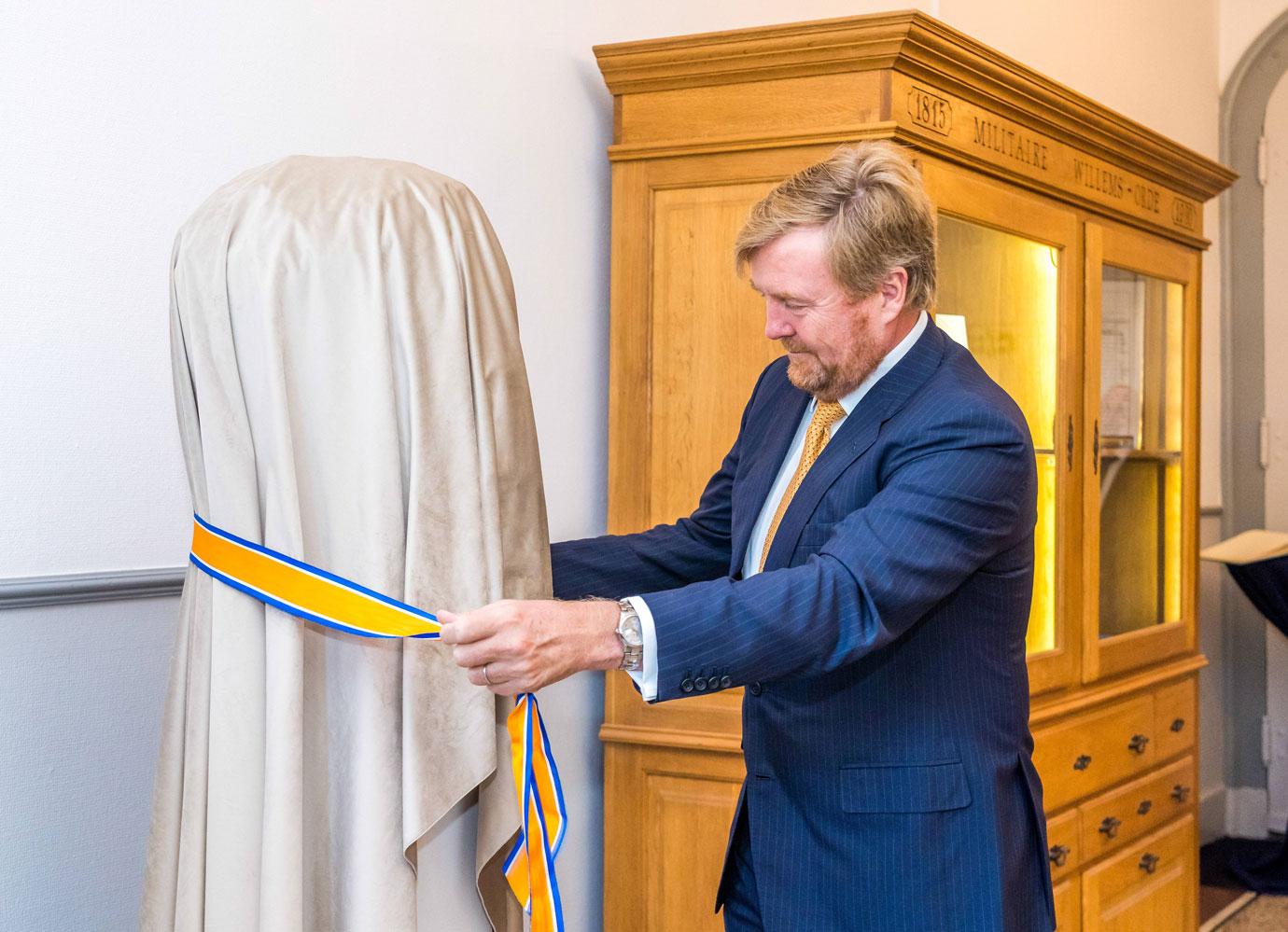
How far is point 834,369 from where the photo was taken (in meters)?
1.84

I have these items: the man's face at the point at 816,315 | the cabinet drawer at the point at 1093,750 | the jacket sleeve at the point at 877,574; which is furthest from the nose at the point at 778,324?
the cabinet drawer at the point at 1093,750

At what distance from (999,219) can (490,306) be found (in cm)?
164

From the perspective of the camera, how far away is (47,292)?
1717mm

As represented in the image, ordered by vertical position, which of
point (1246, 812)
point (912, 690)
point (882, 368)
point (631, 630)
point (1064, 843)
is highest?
point (882, 368)

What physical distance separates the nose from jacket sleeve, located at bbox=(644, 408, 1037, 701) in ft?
0.78

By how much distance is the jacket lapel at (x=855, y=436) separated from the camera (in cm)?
180

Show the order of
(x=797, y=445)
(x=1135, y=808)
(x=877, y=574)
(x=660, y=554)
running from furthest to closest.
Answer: (x=1135, y=808) → (x=660, y=554) → (x=797, y=445) → (x=877, y=574)

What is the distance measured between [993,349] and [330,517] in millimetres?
1904

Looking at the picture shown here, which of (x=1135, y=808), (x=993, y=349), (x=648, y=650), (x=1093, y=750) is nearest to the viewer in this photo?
(x=648, y=650)

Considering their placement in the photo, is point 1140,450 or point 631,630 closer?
point 631,630

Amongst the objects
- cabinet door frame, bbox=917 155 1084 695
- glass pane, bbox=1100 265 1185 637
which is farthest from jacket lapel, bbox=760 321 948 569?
glass pane, bbox=1100 265 1185 637

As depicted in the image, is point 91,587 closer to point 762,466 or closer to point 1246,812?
point 762,466

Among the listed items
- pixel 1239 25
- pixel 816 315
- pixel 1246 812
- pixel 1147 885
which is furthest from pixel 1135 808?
pixel 1239 25

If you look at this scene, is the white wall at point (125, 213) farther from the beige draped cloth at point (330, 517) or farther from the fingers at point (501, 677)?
the fingers at point (501, 677)
